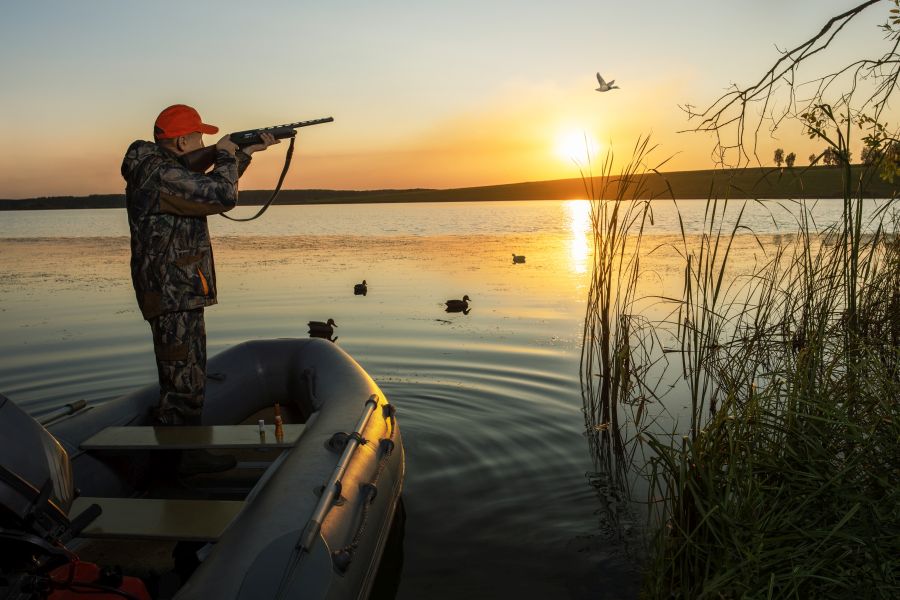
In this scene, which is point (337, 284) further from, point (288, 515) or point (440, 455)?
point (288, 515)

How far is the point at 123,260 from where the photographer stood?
1950cm

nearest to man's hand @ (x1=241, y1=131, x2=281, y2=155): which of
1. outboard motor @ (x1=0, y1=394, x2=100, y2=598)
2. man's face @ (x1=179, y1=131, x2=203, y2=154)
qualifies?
man's face @ (x1=179, y1=131, x2=203, y2=154)

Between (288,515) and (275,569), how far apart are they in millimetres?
322

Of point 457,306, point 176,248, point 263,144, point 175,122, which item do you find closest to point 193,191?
point 176,248

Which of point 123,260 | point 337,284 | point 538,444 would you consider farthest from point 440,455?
point 123,260

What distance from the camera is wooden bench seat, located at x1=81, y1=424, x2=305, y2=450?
3.55 m

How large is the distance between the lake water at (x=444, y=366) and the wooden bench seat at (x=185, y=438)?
1096 mm

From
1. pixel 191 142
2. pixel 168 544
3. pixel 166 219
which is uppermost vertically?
pixel 191 142

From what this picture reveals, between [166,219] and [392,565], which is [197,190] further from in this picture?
[392,565]

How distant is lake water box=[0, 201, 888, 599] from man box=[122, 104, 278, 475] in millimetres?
1595

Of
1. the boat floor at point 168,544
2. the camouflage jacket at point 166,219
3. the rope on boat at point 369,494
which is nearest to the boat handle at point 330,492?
the rope on boat at point 369,494

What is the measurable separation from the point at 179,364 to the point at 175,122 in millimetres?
1316

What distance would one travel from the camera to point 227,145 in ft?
13.6

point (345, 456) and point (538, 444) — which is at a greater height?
point (345, 456)
